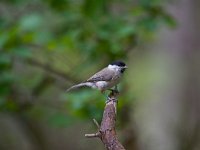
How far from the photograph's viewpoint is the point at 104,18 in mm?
6441

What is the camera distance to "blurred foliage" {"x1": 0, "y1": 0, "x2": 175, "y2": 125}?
6051 millimetres

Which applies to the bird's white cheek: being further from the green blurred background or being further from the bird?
the green blurred background

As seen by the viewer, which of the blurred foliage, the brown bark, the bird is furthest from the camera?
the blurred foliage

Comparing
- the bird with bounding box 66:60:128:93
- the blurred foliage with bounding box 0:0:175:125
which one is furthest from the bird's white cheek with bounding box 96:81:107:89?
the blurred foliage with bounding box 0:0:175:125

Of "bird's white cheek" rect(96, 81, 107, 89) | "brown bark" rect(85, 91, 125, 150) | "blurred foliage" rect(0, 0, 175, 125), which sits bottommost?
"brown bark" rect(85, 91, 125, 150)

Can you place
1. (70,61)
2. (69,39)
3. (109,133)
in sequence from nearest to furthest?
(109,133) < (69,39) < (70,61)

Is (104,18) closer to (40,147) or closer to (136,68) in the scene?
(40,147)

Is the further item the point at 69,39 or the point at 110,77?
the point at 69,39

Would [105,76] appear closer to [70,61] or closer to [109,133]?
[109,133]

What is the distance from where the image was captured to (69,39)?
6203mm

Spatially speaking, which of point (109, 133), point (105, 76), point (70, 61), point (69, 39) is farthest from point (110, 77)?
point (70, 61)

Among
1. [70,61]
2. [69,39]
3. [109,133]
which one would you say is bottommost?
[109,133]

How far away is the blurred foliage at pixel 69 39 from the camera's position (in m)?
6.05

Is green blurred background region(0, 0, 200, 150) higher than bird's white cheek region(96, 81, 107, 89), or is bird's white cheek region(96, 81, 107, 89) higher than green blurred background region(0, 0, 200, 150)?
green blurred background region(0, 0, 200, 150)
